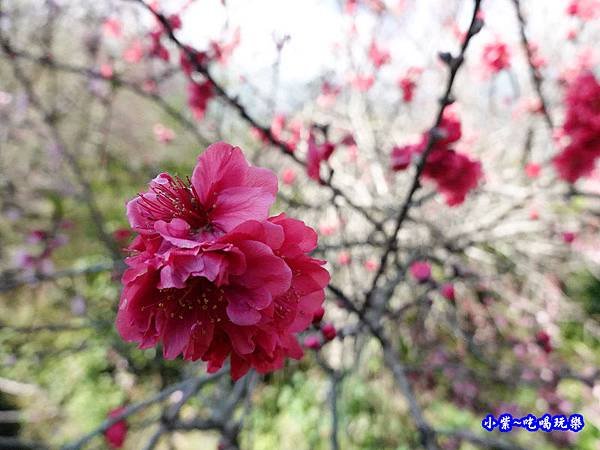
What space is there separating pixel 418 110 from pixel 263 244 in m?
4.92

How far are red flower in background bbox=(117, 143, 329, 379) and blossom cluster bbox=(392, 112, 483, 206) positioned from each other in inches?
28.7

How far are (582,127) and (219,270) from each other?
173cm

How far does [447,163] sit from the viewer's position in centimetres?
142

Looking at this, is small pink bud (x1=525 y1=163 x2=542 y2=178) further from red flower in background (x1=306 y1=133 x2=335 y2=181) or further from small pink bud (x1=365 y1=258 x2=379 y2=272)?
red flower in background (x1=306 y1=133 x2=335 y2=181)

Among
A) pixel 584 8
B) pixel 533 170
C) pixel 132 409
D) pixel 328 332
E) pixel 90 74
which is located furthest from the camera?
pixel 584 8

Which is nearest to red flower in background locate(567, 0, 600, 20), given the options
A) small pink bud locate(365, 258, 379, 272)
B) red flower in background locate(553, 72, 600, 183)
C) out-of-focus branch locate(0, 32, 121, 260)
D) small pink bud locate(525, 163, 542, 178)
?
small pink bud locate(525, 163, 542, 178)

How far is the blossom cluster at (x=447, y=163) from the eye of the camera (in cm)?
138

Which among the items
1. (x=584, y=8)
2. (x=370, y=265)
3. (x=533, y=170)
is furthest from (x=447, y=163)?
(x=584, y=8)

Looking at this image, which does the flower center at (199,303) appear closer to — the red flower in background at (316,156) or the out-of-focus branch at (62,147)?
the red flower in background at (316,156)

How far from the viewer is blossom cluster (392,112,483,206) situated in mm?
1385

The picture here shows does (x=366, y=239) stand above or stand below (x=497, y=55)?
below

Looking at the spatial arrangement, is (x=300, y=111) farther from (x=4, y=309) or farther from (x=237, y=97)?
(x=4, y=309)

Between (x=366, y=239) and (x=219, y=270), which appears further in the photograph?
(x=366, y=239)

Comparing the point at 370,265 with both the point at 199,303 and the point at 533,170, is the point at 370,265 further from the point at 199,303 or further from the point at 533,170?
the point at 199,303
